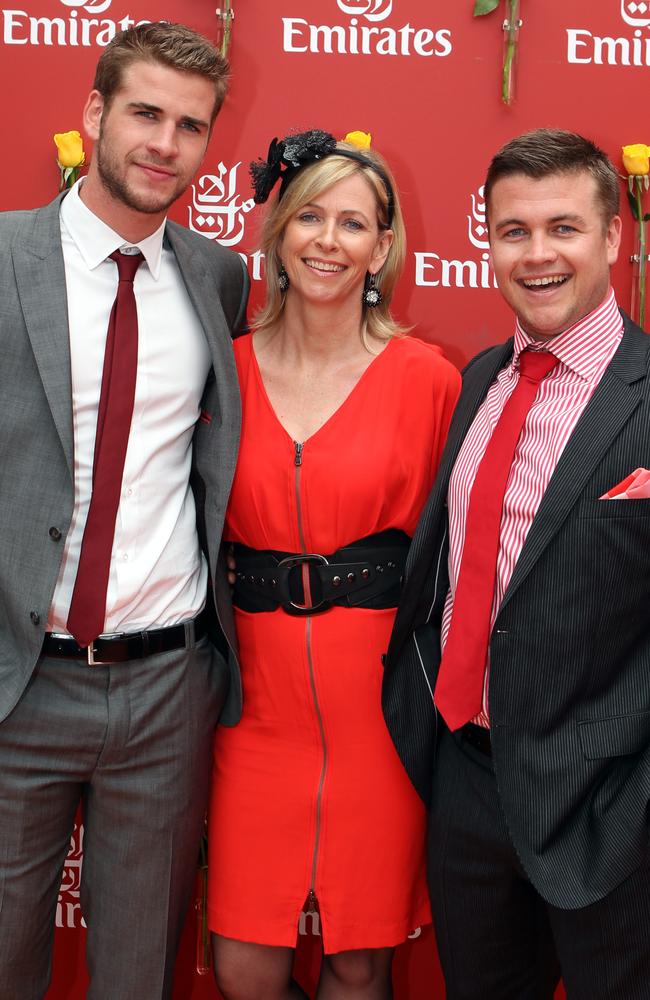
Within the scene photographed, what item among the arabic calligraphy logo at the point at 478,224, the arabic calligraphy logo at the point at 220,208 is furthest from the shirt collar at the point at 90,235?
the arabic calligraphy logo at the point at 478,224

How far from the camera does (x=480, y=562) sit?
6.39 ft

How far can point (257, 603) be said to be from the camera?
233 centimetres

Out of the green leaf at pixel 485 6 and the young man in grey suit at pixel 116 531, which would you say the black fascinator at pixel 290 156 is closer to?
the young man in grey suit at pixel 116 531

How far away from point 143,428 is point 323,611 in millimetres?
553

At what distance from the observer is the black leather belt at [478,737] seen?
2020 millimetres

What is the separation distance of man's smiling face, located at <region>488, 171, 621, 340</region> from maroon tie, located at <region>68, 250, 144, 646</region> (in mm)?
810

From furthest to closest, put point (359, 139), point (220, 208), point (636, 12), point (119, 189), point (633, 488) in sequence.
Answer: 1. point (220, 208)
2. point (636, 12)
3. point (359, 139)
4. point (119, 189)
5. point (633, 488)

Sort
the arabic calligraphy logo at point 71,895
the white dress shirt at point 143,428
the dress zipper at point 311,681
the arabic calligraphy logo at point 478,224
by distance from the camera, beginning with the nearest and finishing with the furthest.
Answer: the white dress shirt at point 143,428
the dress zipper at point 311,681
the arabic calligraphy logo at point 478,224
the arabic calligraphy logo at point 71,895

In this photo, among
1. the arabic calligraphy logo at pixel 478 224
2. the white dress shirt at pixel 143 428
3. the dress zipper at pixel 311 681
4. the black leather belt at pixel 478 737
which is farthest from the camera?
the arabic calligraphy logo at pixel 478 224

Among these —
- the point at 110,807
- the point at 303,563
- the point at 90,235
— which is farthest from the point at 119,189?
the point at 110,807

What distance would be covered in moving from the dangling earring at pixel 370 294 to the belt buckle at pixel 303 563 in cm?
65

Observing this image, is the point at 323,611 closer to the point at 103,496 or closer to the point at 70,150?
the point at 103,496

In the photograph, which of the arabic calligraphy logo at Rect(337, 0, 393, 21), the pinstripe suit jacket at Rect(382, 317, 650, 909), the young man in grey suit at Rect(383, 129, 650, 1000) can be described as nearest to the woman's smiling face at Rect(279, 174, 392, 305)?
the young man in grey suit at Rect(383, 129, 650, 1000)

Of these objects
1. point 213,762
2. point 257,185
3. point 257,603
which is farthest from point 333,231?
point 213,762
